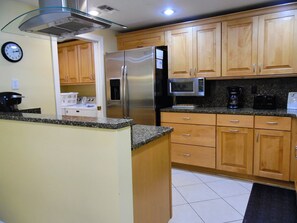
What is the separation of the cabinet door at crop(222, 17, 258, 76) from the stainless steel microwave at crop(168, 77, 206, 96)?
1.14 feet

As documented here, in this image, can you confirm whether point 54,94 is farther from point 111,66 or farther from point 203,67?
point 203,67

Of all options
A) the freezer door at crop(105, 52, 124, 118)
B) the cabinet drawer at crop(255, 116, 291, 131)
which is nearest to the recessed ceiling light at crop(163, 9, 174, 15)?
the freezer door at crop(105, 52, 124, 118)

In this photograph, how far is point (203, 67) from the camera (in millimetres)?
3186

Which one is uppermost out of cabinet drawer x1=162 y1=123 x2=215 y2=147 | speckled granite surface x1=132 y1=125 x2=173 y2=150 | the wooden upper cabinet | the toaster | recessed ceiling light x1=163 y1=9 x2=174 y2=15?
recessed ceiling light x1=163 y1=9 x2=174 y2=15

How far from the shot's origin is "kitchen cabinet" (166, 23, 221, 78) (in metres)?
3.09

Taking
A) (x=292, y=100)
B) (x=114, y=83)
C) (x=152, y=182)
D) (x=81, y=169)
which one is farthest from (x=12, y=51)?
(x=292, y=100)

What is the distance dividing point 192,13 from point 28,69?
86.4 inches

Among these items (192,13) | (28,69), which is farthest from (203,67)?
(28,69)

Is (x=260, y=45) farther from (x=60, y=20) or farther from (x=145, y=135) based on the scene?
(x=60, y=20)

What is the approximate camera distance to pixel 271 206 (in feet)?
7.39

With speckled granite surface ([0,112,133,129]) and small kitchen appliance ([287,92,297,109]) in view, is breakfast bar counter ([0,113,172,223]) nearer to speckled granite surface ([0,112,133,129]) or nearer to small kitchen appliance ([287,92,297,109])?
speckled granite surface ([0,112,133,129])

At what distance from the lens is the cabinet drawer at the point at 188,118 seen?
9.73 feet

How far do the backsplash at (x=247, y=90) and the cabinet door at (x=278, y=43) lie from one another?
0.33 meters

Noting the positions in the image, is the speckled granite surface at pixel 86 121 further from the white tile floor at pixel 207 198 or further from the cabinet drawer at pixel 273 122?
the cabinet drawer at pixel 273 122
